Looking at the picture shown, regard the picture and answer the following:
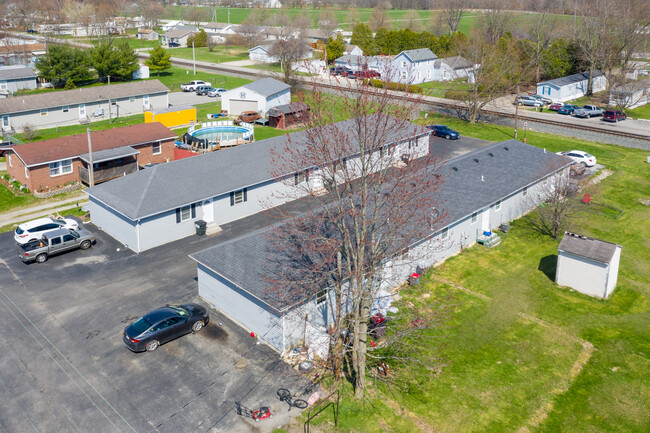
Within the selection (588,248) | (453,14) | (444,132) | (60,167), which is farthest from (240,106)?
(453,14)

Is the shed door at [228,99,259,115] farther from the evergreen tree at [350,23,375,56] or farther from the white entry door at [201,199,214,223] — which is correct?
the evergreen tree at [350,23,375,56]

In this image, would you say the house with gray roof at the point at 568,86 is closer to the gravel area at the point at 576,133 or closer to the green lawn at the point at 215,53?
the gravel area at the point at 576,133

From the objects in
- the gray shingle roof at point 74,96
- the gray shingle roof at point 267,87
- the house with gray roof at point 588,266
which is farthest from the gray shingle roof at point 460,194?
the gray shingle roof at point 74,96

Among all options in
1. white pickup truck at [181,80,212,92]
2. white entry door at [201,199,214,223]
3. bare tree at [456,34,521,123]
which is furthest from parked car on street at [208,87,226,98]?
white entry door at [201,199,214,223]

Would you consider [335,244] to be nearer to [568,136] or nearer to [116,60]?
[568,136]

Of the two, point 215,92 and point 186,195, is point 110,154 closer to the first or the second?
point 186,195

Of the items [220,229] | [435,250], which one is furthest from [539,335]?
[220,229]
